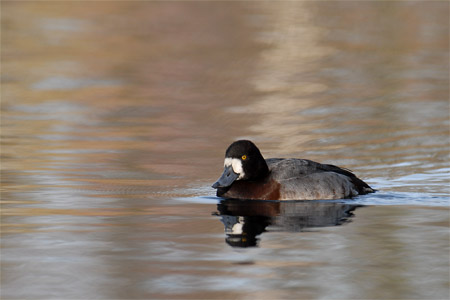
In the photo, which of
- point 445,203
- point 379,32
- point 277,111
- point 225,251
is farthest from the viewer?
point 379,32

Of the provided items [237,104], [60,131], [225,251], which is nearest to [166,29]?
[237,104]

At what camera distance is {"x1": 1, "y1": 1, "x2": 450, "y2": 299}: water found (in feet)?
22.2

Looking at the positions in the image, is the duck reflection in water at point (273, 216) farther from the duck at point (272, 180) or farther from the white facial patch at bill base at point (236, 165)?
the white facial patch at bill base at point (236, 165)

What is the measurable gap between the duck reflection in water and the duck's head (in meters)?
0.26

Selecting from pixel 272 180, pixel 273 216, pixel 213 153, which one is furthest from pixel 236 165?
pixel 213 153

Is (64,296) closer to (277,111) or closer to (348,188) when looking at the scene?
(348,188)

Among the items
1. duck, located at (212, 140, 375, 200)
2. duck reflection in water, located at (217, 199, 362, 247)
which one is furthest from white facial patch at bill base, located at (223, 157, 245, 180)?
duck reflection in water, located at (217, 199, 362, 247)

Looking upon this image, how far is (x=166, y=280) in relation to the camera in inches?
257

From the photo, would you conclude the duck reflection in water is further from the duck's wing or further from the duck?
the duck's wing

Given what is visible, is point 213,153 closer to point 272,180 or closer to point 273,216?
point 272,180

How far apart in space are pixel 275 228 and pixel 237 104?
29.5 ft

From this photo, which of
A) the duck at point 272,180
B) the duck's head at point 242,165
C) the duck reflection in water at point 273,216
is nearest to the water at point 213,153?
the duck reflection in water at point 273,216

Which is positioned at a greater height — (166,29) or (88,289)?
(166,29)

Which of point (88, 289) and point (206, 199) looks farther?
point (206, 199)
